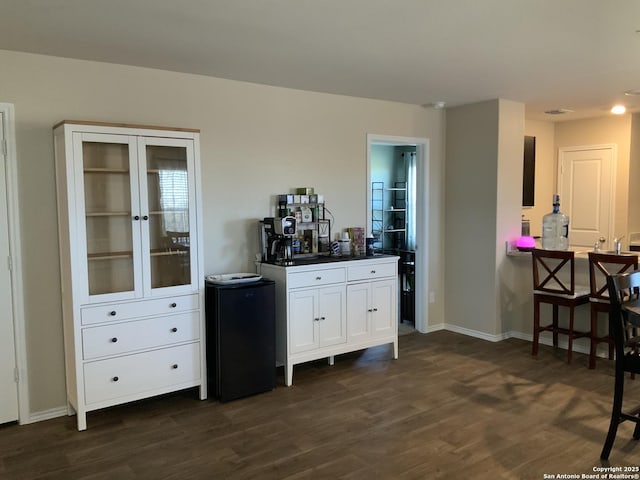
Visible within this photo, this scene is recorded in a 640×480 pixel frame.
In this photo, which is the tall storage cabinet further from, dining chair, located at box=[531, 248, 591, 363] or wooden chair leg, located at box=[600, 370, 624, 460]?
dining chair, located at box=[531, 248, 591, 363]

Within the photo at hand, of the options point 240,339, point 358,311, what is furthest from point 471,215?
point 240,339

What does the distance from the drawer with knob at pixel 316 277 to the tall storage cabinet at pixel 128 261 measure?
2.33 feet

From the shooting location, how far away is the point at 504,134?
511cm

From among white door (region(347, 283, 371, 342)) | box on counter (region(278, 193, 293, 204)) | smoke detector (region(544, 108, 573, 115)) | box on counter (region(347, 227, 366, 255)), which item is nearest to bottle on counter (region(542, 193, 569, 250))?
smoke detector (region(544, 108, 573, 115))

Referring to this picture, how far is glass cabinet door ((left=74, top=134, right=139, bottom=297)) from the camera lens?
336 cm

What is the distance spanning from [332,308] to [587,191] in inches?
164

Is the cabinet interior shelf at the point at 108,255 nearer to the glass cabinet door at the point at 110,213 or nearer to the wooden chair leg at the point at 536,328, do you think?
the glass cabinet door at the point at 110,213

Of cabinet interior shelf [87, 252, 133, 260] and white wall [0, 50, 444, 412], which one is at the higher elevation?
white wall [0, 50, 444, 412]

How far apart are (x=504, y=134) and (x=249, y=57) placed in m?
2.84

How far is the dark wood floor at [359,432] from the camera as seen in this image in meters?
2.80

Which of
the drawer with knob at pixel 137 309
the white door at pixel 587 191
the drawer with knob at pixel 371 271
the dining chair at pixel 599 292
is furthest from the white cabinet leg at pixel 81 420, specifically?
the white door at pixel 587 191

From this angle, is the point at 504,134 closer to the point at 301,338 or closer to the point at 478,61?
the point at 478,61

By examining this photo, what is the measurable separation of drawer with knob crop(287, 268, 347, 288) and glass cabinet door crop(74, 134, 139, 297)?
3.89ft

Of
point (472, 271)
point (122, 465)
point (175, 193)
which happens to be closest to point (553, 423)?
point (472, 271)
